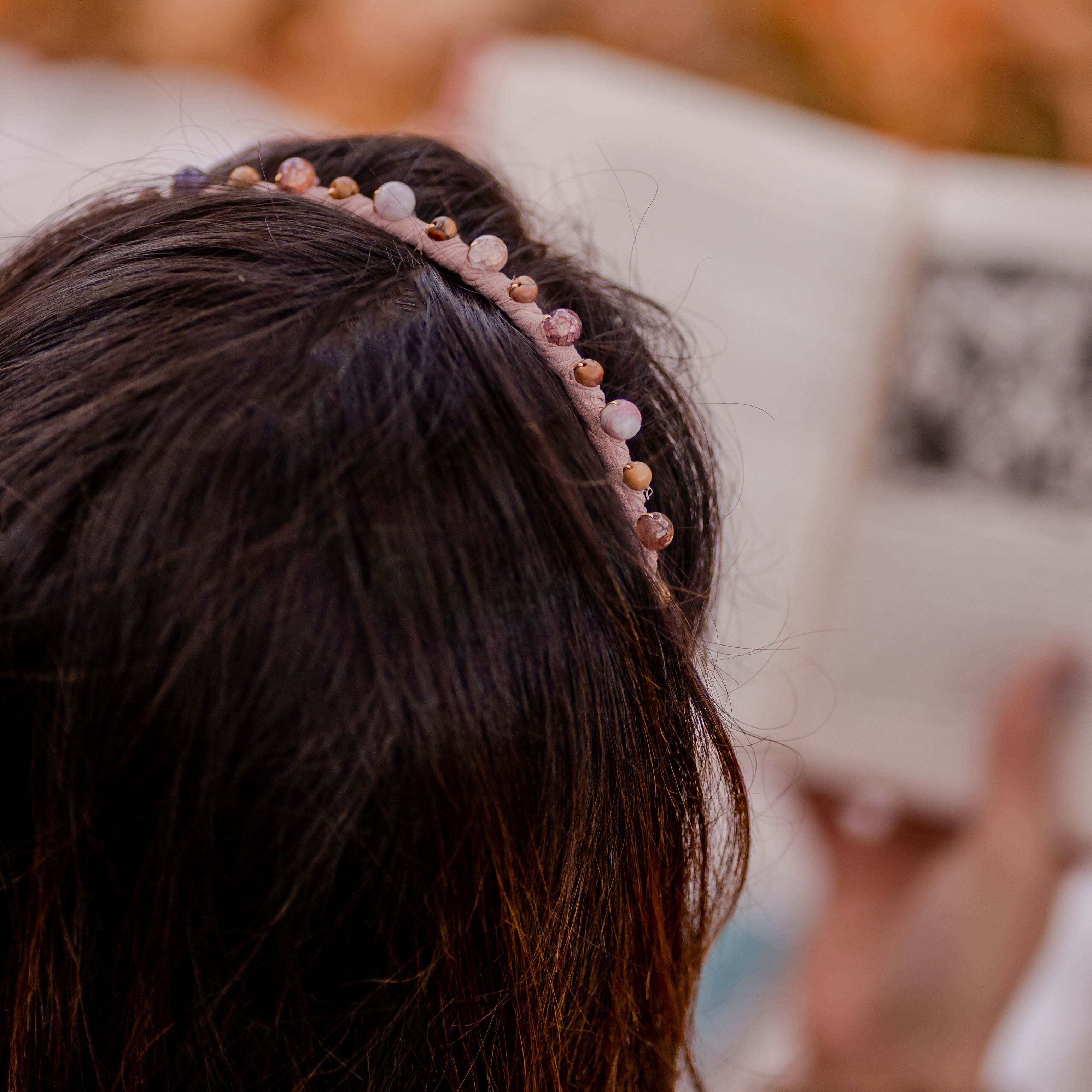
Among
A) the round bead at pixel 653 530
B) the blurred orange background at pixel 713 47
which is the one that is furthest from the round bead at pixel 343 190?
the blurred orange background at pixel 713 47

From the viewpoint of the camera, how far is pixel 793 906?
808mm

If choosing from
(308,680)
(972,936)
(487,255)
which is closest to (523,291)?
(487,255)

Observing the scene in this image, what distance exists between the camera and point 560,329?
9.8 inches

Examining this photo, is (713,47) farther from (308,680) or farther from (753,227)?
(308,680)

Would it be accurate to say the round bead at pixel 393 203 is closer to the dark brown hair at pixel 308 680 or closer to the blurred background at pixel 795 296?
the dark brown hair at pixel 308 680

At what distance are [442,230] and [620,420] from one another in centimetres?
7

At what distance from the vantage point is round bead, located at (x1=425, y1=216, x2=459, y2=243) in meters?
0.26

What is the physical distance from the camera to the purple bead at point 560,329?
248mm

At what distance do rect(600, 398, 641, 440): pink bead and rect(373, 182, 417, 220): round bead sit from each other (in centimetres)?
7

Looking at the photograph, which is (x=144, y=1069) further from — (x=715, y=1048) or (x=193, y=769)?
(x=715, y=1048)

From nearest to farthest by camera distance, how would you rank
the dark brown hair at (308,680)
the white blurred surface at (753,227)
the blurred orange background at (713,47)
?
the dark brown hair at (308,680) → the white blurred surface at (753,227) → the blurred orange background at (713,47)

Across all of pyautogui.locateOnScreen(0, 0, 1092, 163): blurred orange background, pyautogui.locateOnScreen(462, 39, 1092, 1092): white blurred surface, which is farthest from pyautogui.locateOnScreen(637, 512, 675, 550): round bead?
pyautogui.locateOnScreen(0, 0, 1092, 163): blurred orange background

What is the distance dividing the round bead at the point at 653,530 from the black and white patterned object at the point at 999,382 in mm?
412

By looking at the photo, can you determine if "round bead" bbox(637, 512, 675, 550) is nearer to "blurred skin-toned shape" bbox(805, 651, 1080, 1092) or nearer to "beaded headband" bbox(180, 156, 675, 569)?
"beaded headband" bbox(180, 156, 675, 569)
